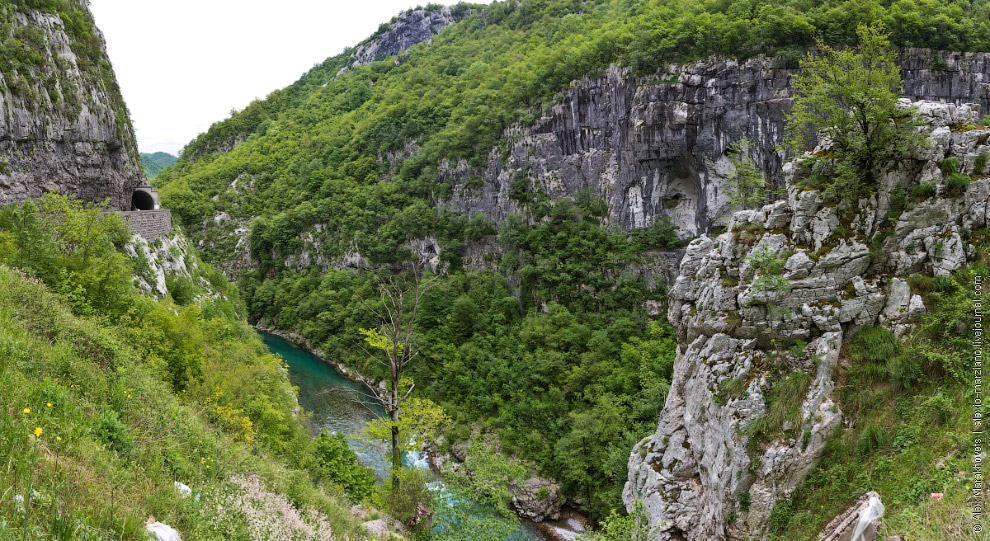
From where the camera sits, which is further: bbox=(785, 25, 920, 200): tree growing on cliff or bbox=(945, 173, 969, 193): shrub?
bbox=(785, 25, 920, 200): tree growing on cliff

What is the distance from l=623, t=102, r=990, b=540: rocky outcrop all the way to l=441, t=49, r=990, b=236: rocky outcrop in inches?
865

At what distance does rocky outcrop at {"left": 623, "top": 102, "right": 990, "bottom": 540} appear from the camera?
10688 mm

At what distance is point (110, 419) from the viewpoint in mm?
5598

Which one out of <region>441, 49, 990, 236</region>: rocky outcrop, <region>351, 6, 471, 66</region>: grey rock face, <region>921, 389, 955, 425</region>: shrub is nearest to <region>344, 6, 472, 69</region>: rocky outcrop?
<region>351, 6, 471, 66</region>: grey rock face

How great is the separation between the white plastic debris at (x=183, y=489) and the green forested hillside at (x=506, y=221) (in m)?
20.9

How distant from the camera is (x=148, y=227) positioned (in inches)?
934

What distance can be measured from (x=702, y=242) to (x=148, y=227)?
25440mm

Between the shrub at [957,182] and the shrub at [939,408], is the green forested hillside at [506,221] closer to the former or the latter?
the shrub at [939,408]

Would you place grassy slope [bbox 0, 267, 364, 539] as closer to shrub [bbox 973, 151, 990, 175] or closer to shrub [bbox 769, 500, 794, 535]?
shrub [bbox 769, 500, 794, 535]

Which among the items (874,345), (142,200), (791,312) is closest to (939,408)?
(874,345)

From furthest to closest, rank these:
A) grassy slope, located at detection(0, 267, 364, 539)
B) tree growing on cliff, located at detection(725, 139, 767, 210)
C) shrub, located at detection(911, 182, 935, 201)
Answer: tree growing on cliff, located at detection(725, 139, 767, 210) → shrub, located at detection(911, 182, 935, 201) → grassy slope, located at detection(0, 267, 364, 539)

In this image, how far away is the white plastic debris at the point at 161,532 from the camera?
417 cm

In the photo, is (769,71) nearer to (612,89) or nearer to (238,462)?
(612,89)

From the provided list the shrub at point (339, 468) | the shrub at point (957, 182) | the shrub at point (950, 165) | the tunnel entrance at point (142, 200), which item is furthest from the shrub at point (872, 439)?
the tunnel entrance at point (142, 200)
